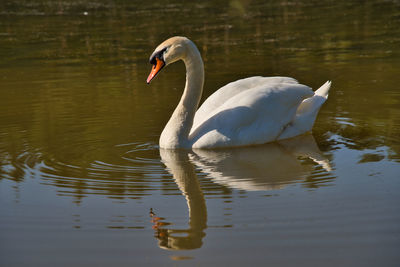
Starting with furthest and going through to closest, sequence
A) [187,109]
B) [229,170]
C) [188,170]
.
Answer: [187,109] → [188,170] → [229,170]

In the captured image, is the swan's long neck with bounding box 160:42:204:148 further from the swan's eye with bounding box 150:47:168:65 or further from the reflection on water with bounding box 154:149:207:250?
the swan's eye with bounding box 150:47:168:65

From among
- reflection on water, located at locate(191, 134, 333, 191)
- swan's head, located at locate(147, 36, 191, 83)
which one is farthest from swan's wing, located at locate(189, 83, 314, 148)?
swan's head, located at locate(147, 36, 191, 83)

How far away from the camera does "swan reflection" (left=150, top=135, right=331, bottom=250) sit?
5.83 meters

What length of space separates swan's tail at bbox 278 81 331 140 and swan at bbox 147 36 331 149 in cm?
1

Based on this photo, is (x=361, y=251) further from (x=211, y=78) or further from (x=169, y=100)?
(x=211, y=78)

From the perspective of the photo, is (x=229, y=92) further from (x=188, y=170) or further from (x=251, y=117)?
(x=188, y=170)

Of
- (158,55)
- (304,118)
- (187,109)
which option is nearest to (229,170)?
(187,109)

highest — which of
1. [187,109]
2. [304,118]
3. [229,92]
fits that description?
[229,92]

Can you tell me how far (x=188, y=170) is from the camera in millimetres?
7816

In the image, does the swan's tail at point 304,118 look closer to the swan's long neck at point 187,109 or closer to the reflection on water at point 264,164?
the reflection on water at point 264,164

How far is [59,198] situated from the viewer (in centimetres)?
685

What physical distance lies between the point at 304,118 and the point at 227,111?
1.31m

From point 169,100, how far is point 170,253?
6.67 m

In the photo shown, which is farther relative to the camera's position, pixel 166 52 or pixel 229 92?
pixel 229 92
